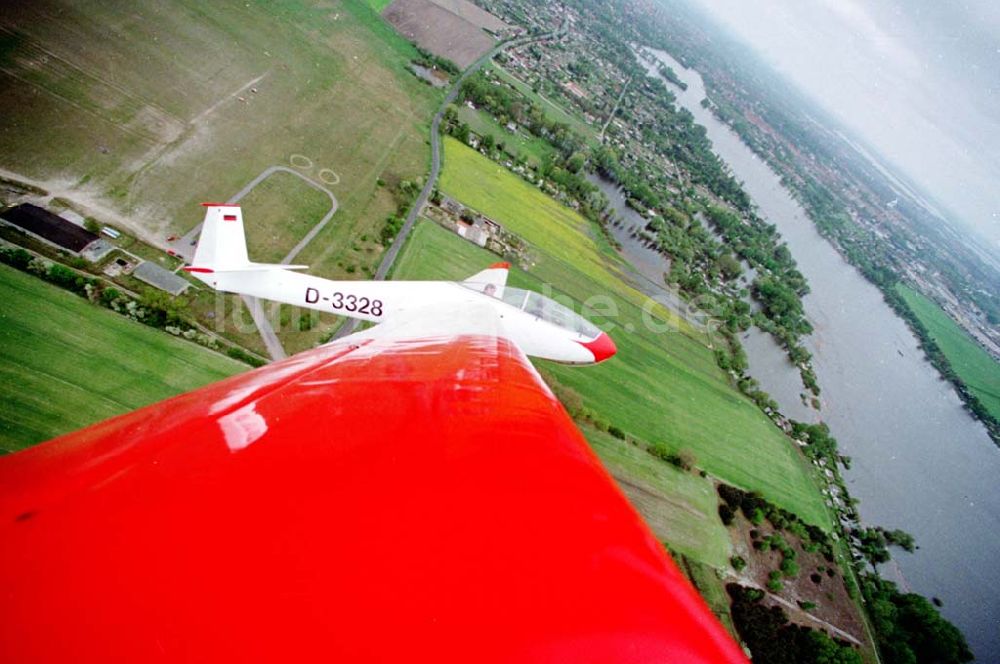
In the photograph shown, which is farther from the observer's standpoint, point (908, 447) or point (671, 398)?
point (908, 447)

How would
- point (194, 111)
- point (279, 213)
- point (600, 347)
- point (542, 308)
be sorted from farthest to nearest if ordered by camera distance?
point (194, 111) → point (279, 213) → point (600, 347) → point (542, 308)

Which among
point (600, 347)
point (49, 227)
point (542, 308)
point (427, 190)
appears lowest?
point (49, 227)

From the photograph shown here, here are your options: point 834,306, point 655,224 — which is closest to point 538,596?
point 655,224

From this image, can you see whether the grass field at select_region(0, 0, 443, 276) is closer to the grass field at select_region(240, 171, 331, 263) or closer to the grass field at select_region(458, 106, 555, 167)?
the grass field at select_region(240, 171, 331, 263)

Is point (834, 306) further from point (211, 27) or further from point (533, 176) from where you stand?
point (211, 27)

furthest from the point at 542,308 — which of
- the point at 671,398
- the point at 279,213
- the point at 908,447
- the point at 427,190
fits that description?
the point at 908,447

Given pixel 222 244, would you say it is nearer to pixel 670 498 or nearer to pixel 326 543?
pixel 326 543

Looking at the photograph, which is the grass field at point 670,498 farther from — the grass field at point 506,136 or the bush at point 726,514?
the grass field at point 506,136
